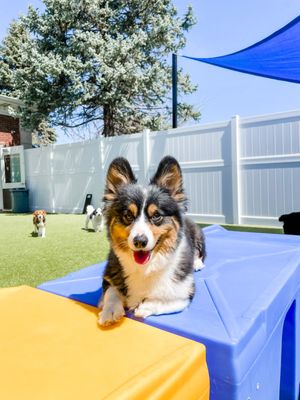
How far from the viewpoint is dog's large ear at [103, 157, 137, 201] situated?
1.91 meters

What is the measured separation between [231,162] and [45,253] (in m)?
5.61

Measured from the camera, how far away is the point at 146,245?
5.17ft

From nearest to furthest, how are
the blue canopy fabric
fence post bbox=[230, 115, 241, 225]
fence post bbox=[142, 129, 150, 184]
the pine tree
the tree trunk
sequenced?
the blue canopy fabric
fence post bbox=[230, 115, 241, 225]
fence post bbox=[142, 129, 150, 184]
the pine tree
the tree trunk

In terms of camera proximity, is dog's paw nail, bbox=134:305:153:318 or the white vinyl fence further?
the white vinyl fence

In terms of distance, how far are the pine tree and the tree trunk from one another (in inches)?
2.0

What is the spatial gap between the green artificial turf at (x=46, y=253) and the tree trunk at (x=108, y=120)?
9108mm

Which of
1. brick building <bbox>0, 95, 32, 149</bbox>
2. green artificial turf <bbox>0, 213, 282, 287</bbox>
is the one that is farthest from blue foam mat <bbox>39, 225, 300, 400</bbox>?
brick building <bbox>0, 95, 32, 149</bbox>

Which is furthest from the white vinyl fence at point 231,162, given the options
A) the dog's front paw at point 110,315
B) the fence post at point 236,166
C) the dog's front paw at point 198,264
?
the dog's front paw at point 110,315

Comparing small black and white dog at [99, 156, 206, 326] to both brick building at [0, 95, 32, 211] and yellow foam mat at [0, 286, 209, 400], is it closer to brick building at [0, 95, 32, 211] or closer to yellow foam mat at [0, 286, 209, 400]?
yellow foam mat at [0, 286, 209, 400]

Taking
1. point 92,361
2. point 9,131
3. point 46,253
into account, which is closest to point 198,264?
point 92,361

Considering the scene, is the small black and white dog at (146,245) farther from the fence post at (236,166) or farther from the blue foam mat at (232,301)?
the fence post at (236,166)

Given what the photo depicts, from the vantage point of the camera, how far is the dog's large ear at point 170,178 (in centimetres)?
190

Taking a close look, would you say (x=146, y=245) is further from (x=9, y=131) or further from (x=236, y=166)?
(x=9, y=131)

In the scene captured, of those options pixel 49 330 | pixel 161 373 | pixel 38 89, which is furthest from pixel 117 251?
pixel 38 89
